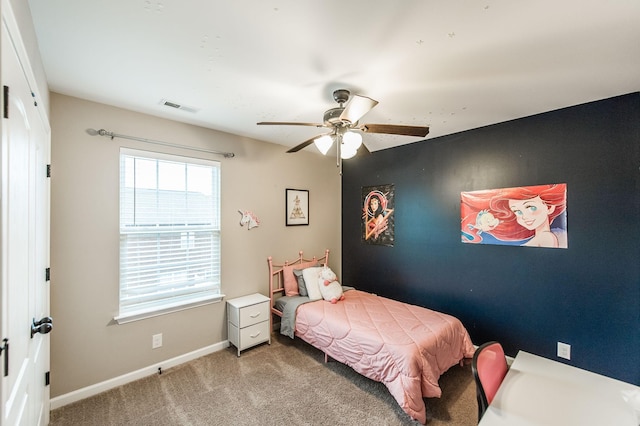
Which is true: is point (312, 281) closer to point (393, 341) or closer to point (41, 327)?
point (393, 341)

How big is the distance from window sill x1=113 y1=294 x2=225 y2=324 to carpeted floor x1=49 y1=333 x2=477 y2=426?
0.57 meters

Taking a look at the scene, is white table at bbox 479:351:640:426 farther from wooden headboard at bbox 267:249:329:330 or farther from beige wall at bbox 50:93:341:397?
beige wall at bbox 50:93:341:397

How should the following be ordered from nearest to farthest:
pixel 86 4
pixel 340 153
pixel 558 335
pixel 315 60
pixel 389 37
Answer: pixel 86 4 < pixel 389 37 < pixel 315 60 < pixel 340 153 < pixel 558 335

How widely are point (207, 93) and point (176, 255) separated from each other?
168cm

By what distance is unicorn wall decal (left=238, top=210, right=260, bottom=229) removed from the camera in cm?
342

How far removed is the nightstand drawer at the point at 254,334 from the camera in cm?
308

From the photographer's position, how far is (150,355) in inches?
106

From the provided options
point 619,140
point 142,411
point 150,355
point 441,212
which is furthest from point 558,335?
point 150,355

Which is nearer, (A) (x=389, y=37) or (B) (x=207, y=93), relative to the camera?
(A) (x=389, y=37)

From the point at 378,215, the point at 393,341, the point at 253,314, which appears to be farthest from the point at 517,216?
the point at 253,314

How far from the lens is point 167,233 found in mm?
2846

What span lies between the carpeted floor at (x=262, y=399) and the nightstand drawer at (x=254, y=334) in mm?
203

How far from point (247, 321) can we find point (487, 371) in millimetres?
2420

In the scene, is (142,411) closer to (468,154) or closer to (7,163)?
(7,163)
